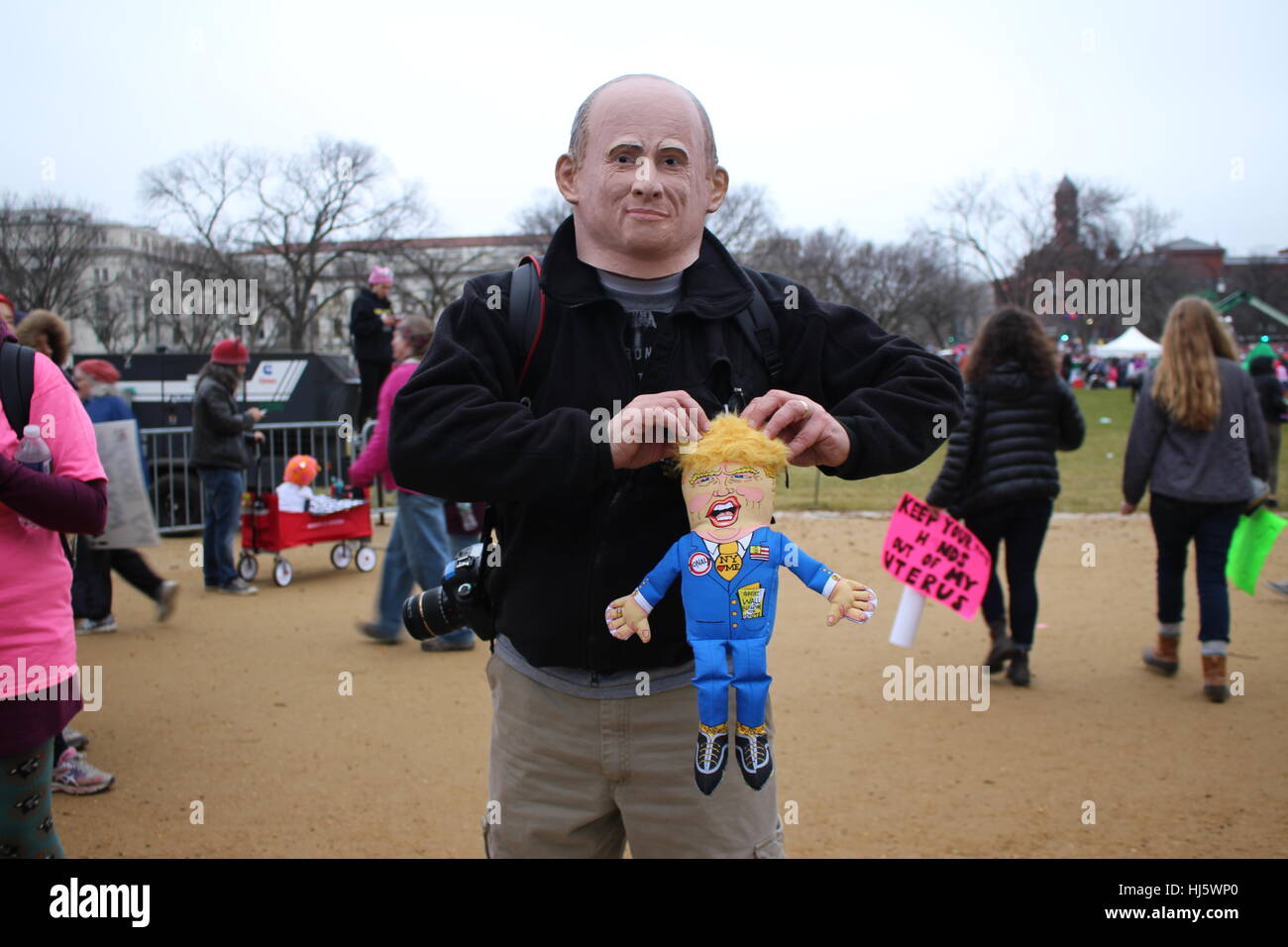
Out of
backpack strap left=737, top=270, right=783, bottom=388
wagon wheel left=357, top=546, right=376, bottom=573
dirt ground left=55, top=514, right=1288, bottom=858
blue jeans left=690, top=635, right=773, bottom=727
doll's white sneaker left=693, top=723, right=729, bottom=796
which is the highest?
backpack strap left=737, top=270, right=783, bottom=388

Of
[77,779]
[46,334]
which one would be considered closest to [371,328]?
[46,334]

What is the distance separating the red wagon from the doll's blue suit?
7927 mm

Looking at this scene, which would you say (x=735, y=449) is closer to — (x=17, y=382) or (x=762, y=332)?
(x=762, y=332)

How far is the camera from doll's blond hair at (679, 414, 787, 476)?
191cm

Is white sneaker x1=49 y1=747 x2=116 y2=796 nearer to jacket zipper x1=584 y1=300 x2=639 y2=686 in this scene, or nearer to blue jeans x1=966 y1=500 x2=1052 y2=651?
jacket zipper x1=584 y1=300 x2=639 y2=686

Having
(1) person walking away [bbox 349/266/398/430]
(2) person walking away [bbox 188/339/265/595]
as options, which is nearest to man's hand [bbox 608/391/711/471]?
(2) person walking away [bbox 188/339/265/595]

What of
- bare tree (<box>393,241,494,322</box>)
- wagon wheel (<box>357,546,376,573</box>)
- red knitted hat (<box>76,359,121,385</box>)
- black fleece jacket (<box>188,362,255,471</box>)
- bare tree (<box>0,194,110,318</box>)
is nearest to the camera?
red knitted hat (<box>76,359,121,385</box>)

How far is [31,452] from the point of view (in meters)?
2.88

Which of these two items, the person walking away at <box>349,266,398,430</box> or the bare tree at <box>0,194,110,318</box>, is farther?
the bare tree at <box>0,194,110,318</box>

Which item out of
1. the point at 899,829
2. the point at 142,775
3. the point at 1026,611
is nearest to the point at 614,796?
the point at 899,829

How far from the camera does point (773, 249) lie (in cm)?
6103

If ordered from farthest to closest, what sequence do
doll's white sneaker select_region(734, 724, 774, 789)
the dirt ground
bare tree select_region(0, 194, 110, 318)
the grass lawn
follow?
bare tree select_region(0, 194, 110, 318), the grass lawn, the dirt ground, doll's white sneaker select_region(734, 724, 774, 789)

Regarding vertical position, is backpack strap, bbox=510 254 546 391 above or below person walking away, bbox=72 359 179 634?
above

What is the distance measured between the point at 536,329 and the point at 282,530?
7.80 meters
